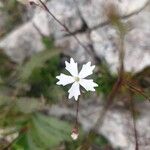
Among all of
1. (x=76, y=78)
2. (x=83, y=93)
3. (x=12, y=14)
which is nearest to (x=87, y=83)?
(x=76, y=78)

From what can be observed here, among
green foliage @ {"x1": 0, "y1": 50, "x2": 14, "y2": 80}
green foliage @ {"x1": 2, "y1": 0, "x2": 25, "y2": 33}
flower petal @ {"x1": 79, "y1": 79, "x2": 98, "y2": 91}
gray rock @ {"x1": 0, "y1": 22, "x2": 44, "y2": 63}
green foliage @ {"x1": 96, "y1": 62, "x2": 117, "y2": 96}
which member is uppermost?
green foliage @ {"x1": 2, "y1": 0, "x2": 25, "y2": 33}

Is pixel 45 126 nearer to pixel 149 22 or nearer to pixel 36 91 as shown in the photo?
pixel 36 91

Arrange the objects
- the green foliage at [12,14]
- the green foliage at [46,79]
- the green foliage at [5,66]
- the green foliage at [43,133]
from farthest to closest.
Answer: the green foliage at [12,14], the green foliage at [5,66], the green foliage at [46,79], the green foliage at [43,133]

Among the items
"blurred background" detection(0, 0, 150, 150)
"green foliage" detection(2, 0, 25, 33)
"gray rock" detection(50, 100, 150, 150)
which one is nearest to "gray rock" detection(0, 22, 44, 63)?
"blurred background" detection(0, 0, 150, 150)

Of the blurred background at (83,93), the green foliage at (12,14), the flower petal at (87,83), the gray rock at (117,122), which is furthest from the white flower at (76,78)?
the green foliage at (12,14)

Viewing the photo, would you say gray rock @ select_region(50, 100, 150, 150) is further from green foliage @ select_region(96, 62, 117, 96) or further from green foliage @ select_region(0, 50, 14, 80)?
green foliage @ select_region(0, 50, 14, 80)

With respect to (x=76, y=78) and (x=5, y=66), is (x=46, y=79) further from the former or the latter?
(x=76, y=78)

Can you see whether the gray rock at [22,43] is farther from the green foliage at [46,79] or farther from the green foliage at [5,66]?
the green foliage at [46,79]

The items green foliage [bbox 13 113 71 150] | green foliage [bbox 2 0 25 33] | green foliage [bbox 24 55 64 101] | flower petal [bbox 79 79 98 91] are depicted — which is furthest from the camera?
green foliage [bbox 2 0 25 33]

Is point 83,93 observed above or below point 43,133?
above
